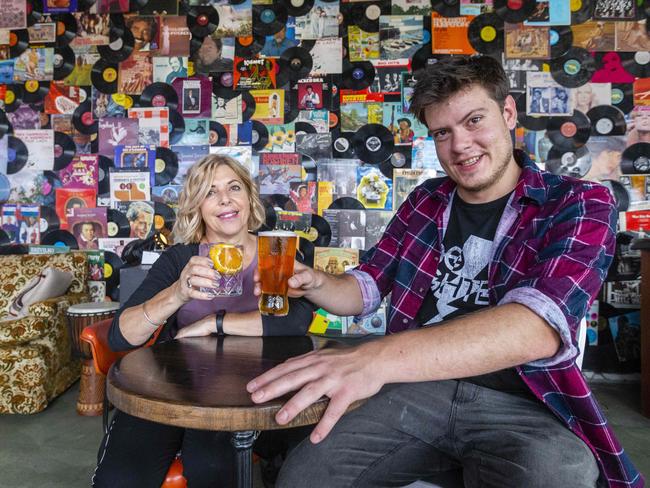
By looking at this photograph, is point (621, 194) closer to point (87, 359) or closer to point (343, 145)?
point (343, 145)

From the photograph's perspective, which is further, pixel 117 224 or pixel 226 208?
pixel 117 224

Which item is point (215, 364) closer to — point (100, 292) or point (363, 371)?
point (363, 371)

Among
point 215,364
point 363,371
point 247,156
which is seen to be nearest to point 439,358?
point 363,371

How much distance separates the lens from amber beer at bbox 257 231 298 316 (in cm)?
126

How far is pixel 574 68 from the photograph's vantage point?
3.46 meters

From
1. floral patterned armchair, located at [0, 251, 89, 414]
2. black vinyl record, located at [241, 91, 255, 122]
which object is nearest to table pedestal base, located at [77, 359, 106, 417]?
floral patterned armchair, located at [0, 251, 89, 414]

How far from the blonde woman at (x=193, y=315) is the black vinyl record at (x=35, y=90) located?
267cm

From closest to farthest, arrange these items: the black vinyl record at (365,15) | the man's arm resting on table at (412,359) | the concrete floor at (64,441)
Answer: the man's arm resting on table at (412,359) → the concrete floor at (64,441) → the black vinyl record at (365,15)

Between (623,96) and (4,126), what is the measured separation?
4.68m

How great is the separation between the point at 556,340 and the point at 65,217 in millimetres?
3840

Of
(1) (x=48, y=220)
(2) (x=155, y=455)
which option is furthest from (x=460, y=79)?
(1) (x=48, y=220)

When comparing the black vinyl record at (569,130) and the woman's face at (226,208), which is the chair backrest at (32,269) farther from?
the black vinyl record at (569,130)

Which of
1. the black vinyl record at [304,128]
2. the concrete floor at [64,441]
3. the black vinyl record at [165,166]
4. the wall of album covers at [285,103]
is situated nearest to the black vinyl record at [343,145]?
the wall of album covers at [285,103]

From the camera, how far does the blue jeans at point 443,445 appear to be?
998 millimetres
